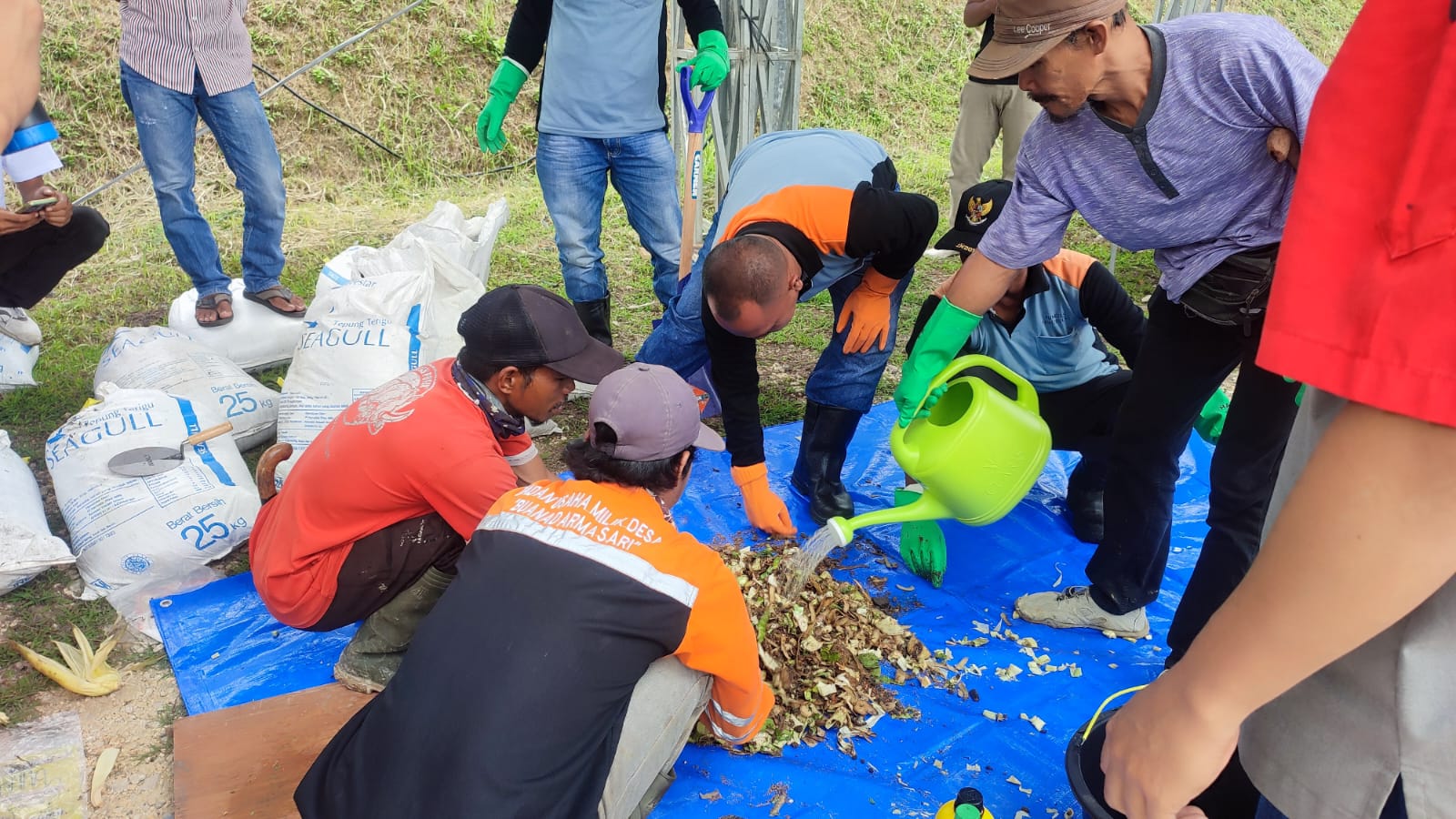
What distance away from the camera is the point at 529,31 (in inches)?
156

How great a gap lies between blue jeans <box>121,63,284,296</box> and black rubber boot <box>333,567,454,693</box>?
2.29 m

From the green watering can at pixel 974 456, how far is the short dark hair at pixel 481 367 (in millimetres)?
847

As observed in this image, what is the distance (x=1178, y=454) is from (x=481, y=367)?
165 cm

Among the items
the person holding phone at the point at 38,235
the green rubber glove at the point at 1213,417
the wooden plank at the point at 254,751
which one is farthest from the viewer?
the person holding phone at the point at 38,235

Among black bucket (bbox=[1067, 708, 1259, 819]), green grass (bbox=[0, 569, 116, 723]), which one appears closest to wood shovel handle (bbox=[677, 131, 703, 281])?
green grass (bbox=[0, 569, 116, 723])


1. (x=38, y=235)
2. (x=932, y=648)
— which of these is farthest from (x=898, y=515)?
(x=38, y=235)

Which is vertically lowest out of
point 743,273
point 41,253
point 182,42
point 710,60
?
point 41,253

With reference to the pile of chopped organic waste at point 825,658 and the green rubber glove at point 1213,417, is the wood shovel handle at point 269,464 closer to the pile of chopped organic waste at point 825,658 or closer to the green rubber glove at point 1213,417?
the pile of chopped organic waste at point 825,658

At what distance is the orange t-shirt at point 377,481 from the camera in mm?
1884

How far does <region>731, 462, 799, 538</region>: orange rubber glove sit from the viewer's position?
269 centimetres

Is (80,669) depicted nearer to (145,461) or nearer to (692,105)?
(145,461)

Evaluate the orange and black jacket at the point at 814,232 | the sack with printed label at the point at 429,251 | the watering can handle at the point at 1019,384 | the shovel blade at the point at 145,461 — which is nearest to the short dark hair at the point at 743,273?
the orange and black jacket at the point at 814,232

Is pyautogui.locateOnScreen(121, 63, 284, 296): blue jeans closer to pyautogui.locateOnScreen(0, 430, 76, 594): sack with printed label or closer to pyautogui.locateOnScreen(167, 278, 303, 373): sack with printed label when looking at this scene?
pyautogui.locateOnScreen(167, 278, 303, 373): sack with printed label

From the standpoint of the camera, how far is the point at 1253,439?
189 centimetres
